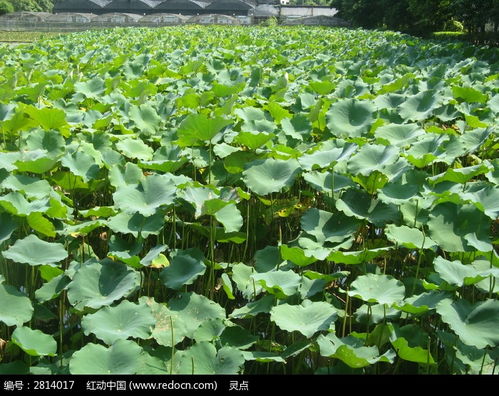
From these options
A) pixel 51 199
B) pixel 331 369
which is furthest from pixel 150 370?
pixel 51 199

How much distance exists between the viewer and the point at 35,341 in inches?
54.1

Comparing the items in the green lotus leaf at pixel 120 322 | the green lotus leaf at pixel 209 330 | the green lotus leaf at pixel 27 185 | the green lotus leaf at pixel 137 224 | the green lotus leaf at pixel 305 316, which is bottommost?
the green lotus leaf at pixel 209 330

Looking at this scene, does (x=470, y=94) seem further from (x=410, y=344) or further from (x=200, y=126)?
(x=410, y=344)

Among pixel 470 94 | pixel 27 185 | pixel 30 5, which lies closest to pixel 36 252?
pixel 27 185

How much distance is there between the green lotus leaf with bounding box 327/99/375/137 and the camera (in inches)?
97.4

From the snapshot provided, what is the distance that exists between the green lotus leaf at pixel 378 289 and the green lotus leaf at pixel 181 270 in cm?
40

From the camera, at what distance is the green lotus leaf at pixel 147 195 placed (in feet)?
5.73

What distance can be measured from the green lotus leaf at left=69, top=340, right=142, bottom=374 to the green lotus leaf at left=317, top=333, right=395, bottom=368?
15.6 inches

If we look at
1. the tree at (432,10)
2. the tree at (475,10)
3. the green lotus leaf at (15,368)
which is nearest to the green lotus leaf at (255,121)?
the green lotus leaf at (15,368)

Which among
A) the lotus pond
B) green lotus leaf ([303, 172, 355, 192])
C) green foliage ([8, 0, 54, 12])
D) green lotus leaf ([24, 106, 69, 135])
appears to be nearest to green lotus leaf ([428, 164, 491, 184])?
the lotus pond

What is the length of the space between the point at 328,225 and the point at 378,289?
402 mm

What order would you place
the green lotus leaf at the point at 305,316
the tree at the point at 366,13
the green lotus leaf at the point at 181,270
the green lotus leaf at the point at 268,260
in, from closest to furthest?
the green lotus leaf at the point at 305,316 < the green lotus leaf at the point at 181,270 < the green lotus leaf at the point at 268,260 < the tree at the point at 366,13

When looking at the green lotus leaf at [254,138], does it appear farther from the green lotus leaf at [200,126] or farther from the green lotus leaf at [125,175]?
the green lotus leaf at [125,175]

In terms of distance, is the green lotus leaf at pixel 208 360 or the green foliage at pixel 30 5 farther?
the green foliage at pixel 30 5
